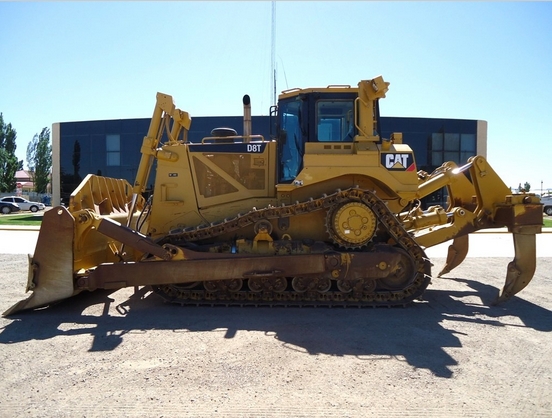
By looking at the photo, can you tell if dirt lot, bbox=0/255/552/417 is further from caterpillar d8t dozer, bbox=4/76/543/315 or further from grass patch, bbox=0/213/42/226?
grass patch, bbox=0/213/42/226

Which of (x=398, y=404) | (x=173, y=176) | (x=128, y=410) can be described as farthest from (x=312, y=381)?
(x=173, y=176)

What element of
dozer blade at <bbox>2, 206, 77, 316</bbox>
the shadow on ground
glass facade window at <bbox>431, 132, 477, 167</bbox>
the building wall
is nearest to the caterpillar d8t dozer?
dozer blade at <bbox>2, 206, 77, 316</bbox>

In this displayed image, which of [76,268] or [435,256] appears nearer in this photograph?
[76,268]

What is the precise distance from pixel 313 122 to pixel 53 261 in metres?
4.83

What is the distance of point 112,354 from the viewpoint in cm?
481

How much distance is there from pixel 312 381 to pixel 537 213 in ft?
17.8

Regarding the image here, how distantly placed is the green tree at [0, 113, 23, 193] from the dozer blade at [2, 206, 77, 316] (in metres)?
55.9

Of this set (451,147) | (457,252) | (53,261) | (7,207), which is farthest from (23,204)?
(457,252)

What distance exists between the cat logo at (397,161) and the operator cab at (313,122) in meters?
0.69

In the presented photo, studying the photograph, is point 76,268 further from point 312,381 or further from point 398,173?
point 398,173

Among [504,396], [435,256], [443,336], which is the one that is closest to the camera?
[504,396]

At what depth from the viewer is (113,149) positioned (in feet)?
→ 94.7

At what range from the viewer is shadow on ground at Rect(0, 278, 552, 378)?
4996 millimetres

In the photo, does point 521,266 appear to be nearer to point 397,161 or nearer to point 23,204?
point 397,161
